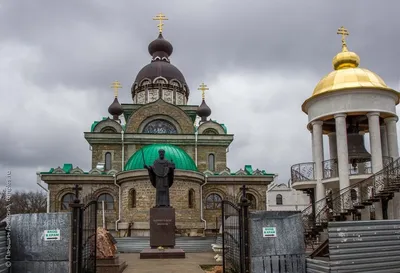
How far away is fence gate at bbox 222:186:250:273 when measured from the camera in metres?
6.77

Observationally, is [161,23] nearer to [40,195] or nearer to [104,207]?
[104,207]

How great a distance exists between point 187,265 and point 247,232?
4.72 meters

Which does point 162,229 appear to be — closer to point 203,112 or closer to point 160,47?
point 203,112

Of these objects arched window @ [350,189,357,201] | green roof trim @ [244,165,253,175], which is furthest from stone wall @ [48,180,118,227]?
arched window @ [350,189,357,201]

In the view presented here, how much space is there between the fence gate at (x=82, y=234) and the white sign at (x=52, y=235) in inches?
13.5

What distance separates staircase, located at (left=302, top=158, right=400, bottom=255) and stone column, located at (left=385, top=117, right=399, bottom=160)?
5.55ft

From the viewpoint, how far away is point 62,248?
6.81 meters

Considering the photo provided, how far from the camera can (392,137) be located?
15.1 metres

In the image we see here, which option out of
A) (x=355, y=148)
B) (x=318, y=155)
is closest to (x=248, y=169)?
(x=318, y=155)

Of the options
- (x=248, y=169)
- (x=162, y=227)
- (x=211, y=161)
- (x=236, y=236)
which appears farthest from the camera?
(x=211, y=161)

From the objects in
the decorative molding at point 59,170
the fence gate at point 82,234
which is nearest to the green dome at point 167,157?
the decorative molding at point 59,170

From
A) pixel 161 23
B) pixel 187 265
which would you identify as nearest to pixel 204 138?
pixel 161 23

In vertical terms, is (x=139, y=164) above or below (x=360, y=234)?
above

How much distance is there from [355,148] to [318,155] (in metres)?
1.42
